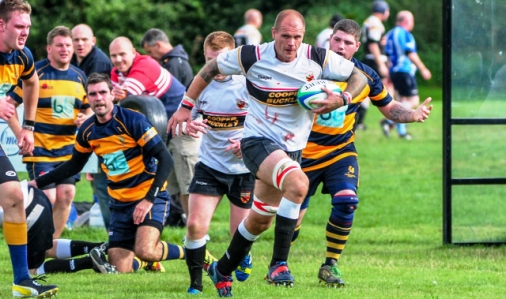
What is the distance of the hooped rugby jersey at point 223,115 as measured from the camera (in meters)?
8.11

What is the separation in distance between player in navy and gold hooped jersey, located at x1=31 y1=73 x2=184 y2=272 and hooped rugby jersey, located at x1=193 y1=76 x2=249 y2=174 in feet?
1.32

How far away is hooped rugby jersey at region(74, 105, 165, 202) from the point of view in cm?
837

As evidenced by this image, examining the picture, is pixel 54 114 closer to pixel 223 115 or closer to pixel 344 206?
pixel 223 115

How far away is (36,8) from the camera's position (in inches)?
1211

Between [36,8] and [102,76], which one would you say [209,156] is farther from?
[36,8]

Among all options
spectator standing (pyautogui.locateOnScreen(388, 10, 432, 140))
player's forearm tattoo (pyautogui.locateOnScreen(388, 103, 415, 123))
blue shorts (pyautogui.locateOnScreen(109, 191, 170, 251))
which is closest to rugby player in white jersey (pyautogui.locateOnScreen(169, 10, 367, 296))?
player's forearm tattoo (pyautogui.locateOnScreen(388, 103, 415, 123))

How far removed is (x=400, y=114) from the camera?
787 centimetres

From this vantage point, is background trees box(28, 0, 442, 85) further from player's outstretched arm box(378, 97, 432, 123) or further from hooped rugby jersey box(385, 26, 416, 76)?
player's outstretched arm box(378, 97, 432, 123)

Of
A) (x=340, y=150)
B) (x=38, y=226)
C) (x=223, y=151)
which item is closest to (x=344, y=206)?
(x=340, y=150)

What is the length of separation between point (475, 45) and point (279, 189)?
4.04 meters

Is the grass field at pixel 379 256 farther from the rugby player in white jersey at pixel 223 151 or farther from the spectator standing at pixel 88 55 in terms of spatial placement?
the spectator standing at pixel 88 55

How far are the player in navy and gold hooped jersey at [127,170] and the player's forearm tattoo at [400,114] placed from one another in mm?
1942

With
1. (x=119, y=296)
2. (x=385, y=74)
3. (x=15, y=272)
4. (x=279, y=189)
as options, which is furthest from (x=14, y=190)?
(x=385, y=74)

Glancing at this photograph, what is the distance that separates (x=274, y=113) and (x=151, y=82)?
13.5 feet
